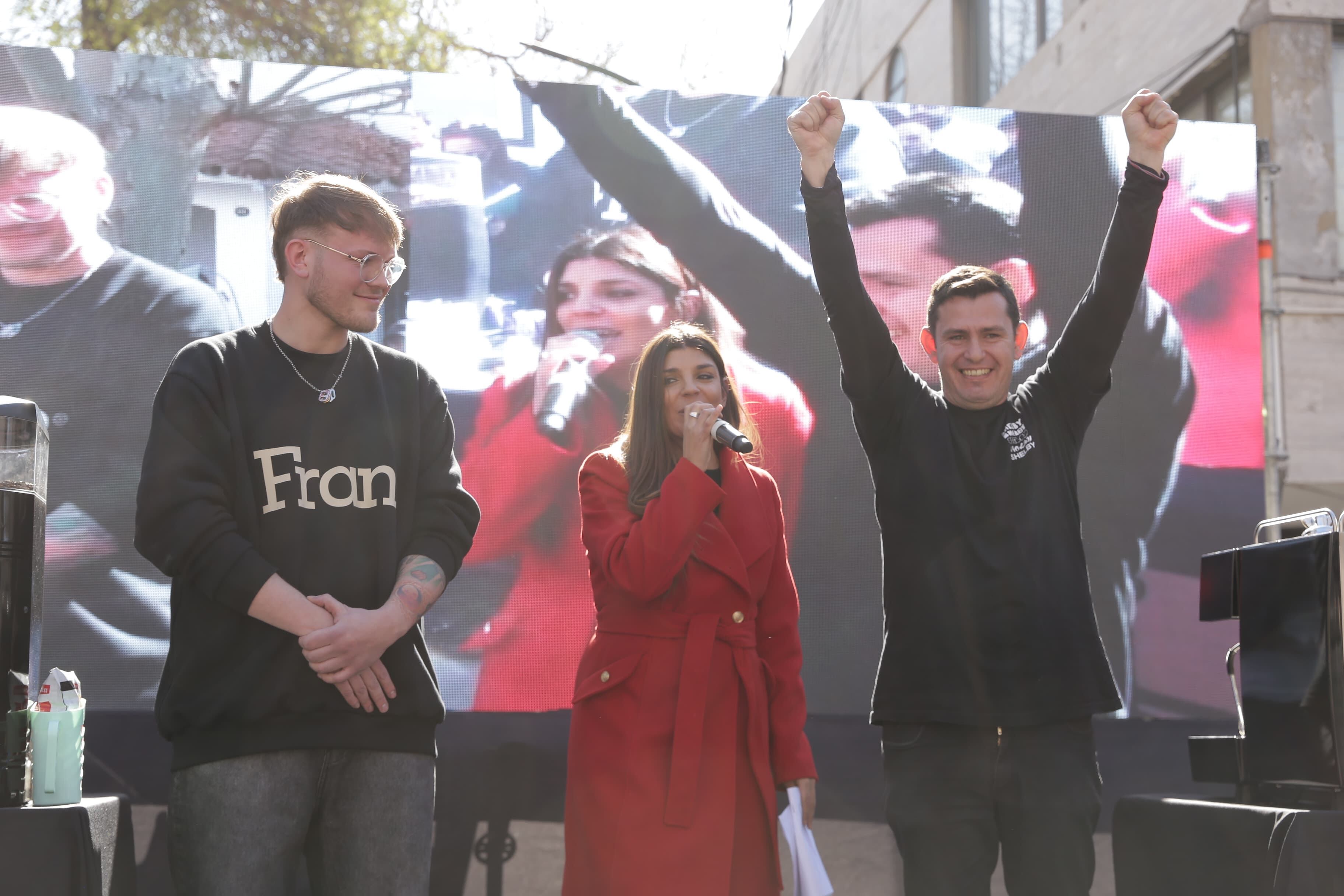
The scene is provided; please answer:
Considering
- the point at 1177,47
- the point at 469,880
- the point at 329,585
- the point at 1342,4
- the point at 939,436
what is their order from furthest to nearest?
the point at 1177,47 → the point at 1342,4 → the point at 469,880 → the point at 939,436 → the point at 329,585

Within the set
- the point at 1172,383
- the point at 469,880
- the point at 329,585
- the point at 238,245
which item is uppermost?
the point at 238,245

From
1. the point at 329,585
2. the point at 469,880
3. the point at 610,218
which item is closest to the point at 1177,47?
the point at 610,218

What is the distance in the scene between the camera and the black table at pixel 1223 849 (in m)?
1.88

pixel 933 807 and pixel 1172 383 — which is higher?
pixel 1172 383

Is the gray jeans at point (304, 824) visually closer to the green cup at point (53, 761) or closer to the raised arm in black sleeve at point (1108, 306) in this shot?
the green cup at point (53, 761)

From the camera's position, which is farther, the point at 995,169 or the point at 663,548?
the point at 995,169

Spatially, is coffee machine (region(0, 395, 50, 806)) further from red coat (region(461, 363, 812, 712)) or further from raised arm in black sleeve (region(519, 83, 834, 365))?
raised arm in black sleeve (region(519, 83, 834, 365))

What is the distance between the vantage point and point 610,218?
3.76 meters

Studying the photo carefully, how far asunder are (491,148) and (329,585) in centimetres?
220

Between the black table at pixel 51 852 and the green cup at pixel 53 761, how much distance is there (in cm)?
5

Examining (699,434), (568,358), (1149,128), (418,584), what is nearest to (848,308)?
(699,434)

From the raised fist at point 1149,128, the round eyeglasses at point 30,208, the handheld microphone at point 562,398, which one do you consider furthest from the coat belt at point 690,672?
the round eyeglasses at point 30,208

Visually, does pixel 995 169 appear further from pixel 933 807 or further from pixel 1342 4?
pixel 1342 4

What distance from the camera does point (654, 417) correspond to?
91.7 inches
